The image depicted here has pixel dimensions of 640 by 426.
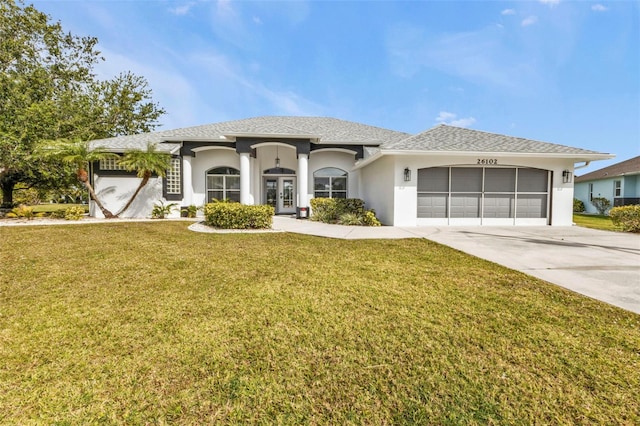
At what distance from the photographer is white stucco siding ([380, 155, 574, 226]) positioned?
1063 cm

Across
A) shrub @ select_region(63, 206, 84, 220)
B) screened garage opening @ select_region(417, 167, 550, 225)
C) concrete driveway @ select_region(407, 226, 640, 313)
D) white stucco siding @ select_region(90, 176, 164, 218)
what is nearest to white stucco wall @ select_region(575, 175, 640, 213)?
screened garage opening @ select_region(417, 167, 550, 225)

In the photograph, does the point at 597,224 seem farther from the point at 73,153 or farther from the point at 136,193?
the point at 73,153

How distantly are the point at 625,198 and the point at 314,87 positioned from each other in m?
23.2

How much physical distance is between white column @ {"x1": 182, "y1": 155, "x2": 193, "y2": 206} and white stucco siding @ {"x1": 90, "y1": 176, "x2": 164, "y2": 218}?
1.28 m

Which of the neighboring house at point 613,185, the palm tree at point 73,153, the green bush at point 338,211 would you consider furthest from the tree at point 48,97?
the neighboring house at point 613,185

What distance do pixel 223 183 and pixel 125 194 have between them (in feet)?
15.5

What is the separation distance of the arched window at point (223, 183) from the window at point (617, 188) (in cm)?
2652

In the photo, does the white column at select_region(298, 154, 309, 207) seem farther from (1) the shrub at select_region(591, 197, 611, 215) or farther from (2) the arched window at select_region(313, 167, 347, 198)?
(1) the shrub at select_region(591, 197, 611, 215)

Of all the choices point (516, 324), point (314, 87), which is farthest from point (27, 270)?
point (314, 87)

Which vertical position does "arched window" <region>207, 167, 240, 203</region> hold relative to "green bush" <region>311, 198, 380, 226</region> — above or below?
above

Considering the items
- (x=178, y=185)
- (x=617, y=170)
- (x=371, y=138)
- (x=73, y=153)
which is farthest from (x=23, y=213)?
(x=617, y=170)

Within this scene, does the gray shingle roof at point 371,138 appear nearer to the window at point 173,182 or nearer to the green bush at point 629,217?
the window at point 173,182

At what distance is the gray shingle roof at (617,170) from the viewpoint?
18.5 m

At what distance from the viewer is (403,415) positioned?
178cm
